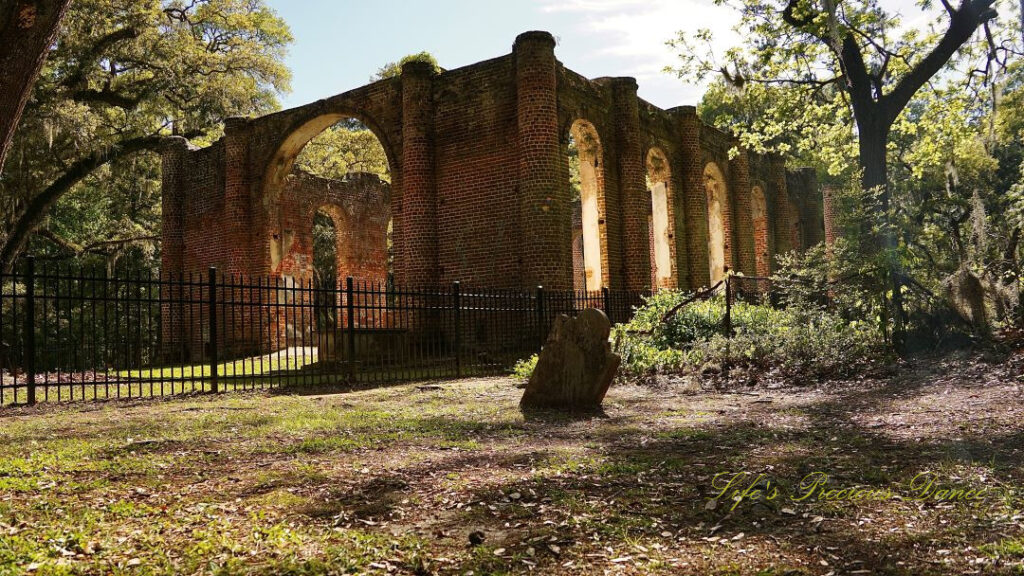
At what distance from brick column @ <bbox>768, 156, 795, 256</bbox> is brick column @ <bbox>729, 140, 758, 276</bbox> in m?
3.70

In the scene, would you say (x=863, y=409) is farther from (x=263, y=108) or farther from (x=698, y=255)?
(x=263, y=108)

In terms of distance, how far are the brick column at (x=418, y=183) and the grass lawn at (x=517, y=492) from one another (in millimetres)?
8703

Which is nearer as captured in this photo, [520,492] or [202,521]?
[202,521]

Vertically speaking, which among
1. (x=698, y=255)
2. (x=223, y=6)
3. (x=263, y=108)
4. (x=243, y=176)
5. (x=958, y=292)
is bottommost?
(x=958, y=292)

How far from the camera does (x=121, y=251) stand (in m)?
22.4

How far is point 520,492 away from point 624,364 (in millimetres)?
6779

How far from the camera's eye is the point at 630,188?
16844 mm

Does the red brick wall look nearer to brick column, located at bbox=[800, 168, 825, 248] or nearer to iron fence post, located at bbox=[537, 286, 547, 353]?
iron fence post, located at bbox=[537, 286, 547, 353]

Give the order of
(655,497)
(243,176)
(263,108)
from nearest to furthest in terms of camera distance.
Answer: (655,497), (243,176), (263,108)

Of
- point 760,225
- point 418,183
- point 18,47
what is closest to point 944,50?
point 418,183

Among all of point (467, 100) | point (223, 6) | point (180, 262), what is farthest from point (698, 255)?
point (223, 6)

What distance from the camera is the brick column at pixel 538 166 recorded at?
14.1 meters

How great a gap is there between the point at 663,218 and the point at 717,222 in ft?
12.7

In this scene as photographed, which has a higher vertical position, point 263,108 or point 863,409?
point 263,108
